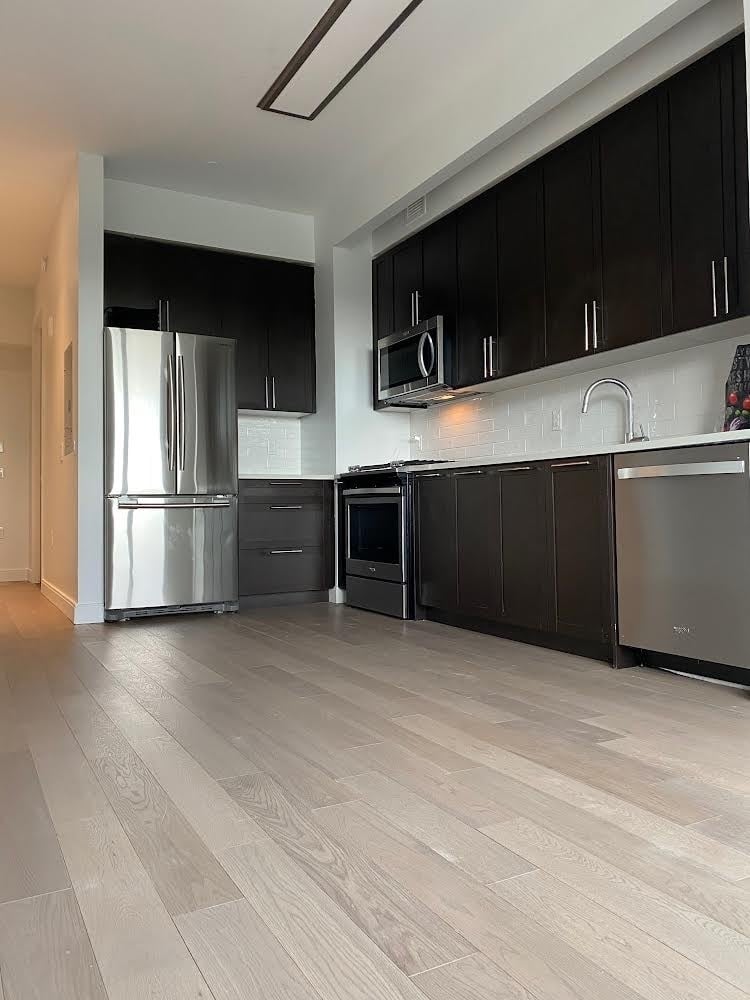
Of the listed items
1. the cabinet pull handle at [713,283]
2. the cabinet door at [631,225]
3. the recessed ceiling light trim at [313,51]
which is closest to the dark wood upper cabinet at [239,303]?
the recessed ceiling light trim at [313,51]

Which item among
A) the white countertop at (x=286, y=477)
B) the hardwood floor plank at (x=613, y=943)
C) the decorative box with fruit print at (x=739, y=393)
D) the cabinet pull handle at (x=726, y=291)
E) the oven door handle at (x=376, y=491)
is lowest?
the hardwood floor plank at (x=613, y=943)

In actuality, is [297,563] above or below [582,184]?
below

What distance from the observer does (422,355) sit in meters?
4.85

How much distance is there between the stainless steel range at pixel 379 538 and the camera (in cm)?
461

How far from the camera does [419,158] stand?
14.7ft

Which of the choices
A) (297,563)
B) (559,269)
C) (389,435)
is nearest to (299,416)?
(389,435)

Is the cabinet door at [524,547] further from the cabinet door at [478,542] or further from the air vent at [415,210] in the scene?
the air vent at [415,210]

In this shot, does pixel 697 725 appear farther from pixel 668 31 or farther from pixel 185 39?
pixel 185 39

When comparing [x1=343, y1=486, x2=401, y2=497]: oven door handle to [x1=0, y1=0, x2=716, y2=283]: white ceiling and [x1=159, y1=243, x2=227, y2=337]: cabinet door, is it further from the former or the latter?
[x1=0, y1=0, x2=716, y2=283]: white ceiling

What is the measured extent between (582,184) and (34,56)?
2676mm

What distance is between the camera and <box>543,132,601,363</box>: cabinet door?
3701 mm

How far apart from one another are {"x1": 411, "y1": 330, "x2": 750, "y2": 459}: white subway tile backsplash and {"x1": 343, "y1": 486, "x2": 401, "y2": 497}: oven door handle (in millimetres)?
652

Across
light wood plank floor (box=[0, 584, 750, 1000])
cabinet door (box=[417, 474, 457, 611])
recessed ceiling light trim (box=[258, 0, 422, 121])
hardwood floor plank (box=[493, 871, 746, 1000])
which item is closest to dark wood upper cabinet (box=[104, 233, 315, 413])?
recessed ceiling light trim (box=[258, 0, 422, 121])

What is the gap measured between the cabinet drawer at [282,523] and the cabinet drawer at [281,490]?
1cm
